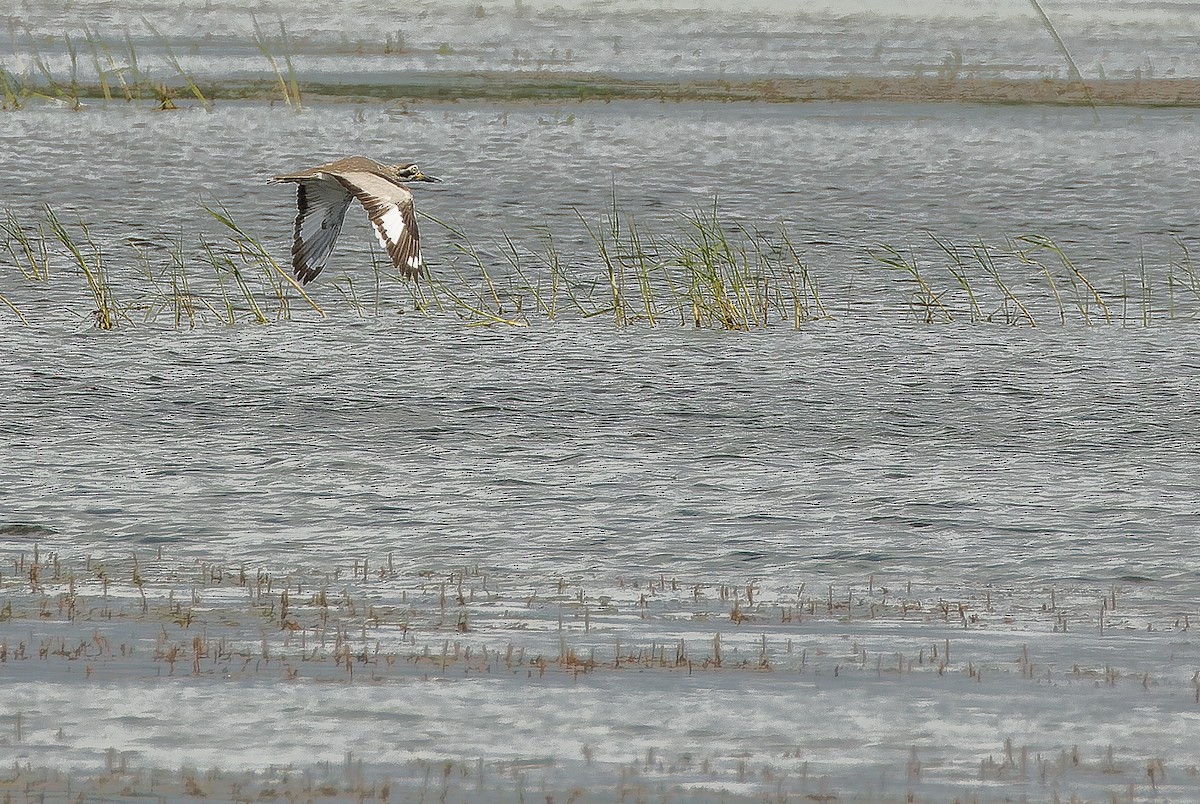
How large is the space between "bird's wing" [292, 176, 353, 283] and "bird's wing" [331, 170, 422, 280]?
2.78 ft

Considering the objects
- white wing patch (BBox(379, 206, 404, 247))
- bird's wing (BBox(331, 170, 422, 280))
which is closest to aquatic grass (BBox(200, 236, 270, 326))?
bird's wing (BBox(331, 170, 422, 280))

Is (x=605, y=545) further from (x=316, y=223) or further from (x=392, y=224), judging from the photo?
(x=316, y=223)

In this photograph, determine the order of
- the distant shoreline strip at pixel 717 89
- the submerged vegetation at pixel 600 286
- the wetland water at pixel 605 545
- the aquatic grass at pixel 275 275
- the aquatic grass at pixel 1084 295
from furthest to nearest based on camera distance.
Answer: the distant shoreline strip at pixel 717 89
the aquatic grass at pixel 1084 295
the aquatic grass at pixel 275 275
the submerged vegetation at pixel 600 286
the wetland water at pixel 605 545

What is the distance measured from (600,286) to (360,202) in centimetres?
414

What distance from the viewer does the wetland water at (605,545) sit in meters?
Result: 5.66

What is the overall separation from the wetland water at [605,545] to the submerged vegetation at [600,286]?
0.42 ft

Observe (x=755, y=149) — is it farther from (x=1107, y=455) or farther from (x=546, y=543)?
(x=546, y=543)

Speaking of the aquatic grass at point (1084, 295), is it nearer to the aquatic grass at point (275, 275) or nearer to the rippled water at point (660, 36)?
the aquatic grass at point (275, 275)

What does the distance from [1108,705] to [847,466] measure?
4.16 meters

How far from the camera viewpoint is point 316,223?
13.0 meters

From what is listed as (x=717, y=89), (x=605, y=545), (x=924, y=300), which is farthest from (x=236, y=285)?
(x=717, y=89)

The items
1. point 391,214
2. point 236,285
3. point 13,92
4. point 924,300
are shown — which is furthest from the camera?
point 13,92

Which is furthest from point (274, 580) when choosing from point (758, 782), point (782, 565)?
point (758, 782)

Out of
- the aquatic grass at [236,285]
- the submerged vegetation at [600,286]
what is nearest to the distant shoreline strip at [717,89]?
the submerged vegetation at [600,286]
